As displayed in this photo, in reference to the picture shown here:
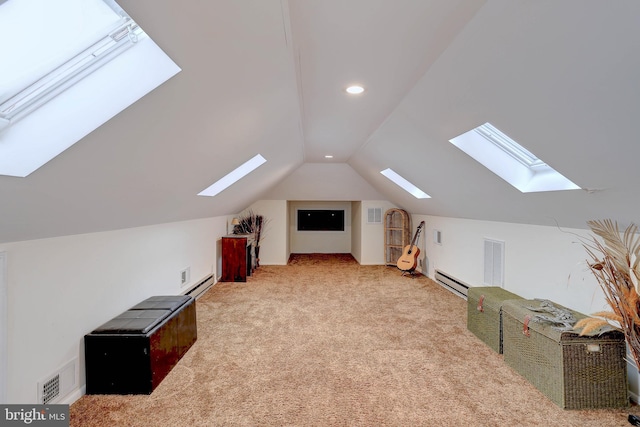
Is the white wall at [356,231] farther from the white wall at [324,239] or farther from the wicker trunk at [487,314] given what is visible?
the wicker trunk at [487,314]

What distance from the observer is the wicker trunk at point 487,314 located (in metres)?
3.06

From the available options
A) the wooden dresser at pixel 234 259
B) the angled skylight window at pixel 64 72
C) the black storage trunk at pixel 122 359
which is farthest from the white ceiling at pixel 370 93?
the wooden dresser at pixel 234 259

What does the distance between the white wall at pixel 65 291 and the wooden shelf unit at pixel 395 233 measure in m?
5.37

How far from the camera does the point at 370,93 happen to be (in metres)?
2.56

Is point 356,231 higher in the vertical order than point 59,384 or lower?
higher

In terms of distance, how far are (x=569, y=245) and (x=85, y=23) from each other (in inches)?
149

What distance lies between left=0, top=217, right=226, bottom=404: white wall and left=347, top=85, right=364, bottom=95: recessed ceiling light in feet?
7.87

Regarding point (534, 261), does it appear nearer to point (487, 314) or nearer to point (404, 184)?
point (487, 314)

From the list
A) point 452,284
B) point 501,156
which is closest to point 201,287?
point 452,284

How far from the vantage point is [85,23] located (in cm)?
123

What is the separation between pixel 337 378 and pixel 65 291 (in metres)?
2.17

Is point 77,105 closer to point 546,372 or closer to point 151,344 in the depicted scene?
point 151,344

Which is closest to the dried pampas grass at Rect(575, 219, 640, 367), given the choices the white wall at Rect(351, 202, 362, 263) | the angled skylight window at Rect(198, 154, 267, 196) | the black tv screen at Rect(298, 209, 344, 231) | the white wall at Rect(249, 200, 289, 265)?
the angled skylight window at Rect(198, 154, 267, 196)

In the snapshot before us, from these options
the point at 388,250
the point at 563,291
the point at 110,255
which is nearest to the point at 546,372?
the point at 563,291
